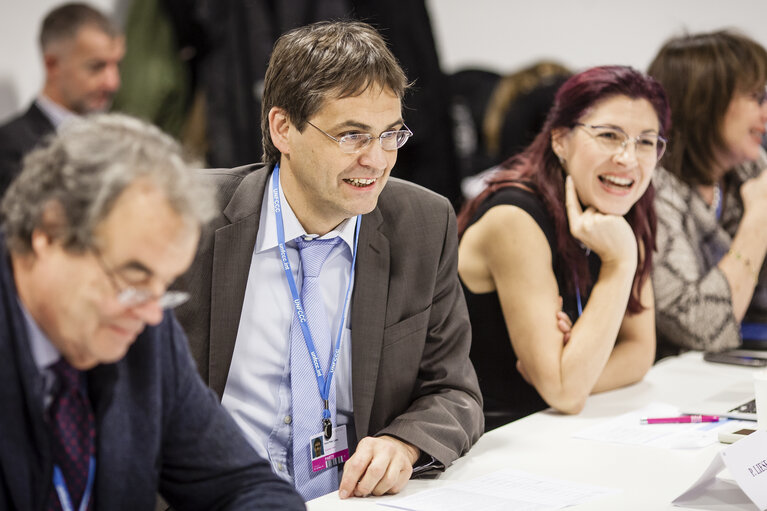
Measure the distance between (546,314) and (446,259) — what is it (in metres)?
0.35

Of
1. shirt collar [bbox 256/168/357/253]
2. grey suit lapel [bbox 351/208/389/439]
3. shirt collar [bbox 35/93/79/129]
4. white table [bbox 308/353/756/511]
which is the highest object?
shirt collar [bbox 35/93/79/129]

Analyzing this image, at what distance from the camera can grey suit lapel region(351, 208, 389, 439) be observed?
6.28 feet

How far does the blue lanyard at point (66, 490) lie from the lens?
1.26m

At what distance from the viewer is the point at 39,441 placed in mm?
1203

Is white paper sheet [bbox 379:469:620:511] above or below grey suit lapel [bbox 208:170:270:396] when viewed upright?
below

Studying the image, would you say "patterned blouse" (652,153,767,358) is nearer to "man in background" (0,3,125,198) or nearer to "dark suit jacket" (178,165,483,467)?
"dark suit jacket" (178,165,483,467)

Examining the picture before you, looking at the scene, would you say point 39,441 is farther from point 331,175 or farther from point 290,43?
point 290,43

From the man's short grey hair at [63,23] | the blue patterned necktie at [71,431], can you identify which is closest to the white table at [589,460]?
the blue patterned necktie at [71,431]

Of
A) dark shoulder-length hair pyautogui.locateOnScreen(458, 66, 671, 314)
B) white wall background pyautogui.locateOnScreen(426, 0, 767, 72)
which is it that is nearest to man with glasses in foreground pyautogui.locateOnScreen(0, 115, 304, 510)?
dark shoulder-length hair pyautogui.locateOnScreen(458, 66, 671, 314)

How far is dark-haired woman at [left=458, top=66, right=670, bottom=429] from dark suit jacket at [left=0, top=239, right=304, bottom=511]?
3.17 ft

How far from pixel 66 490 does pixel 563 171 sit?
1667mm

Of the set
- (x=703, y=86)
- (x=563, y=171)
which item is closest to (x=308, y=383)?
(x=563, y=171)

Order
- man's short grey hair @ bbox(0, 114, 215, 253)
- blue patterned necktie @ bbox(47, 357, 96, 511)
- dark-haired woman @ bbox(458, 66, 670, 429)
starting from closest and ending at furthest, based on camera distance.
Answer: man's short grey hair @ bbox(0, 114, 215, 253) → blue patterned necktie @ bbox(47, 357, 96, 511) → dark-haired woman @ bbox(458, 66, 670, 429)

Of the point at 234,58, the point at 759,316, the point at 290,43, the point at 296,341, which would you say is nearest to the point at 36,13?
the point at 234,58
